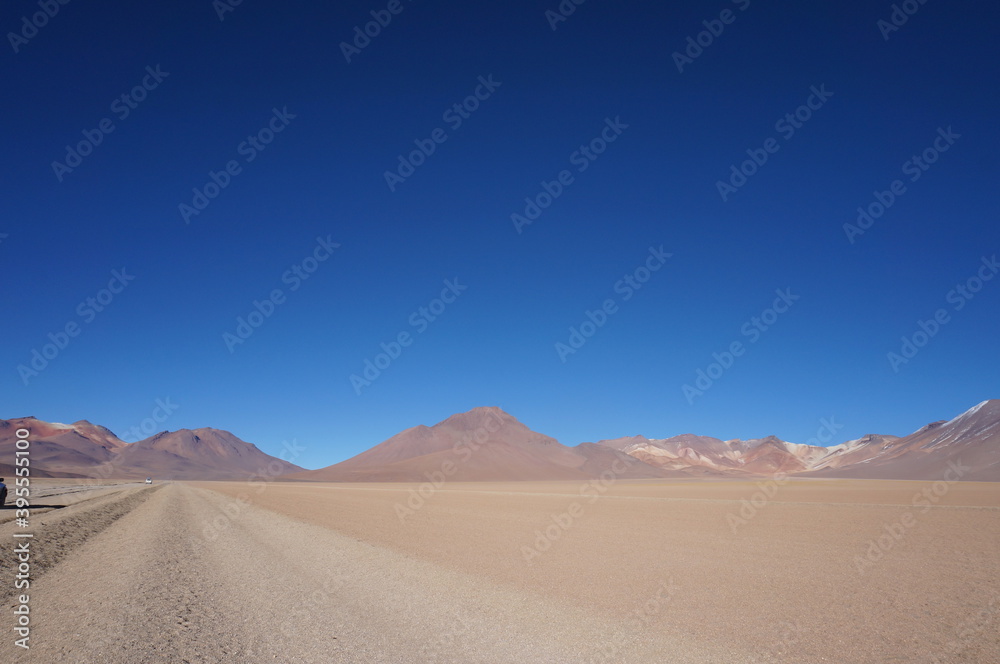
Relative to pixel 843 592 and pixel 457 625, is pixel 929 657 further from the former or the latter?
pixel 457 625

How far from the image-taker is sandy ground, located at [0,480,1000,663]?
7.24 meters

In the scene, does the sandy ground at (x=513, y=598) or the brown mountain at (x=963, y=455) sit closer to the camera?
the sandy ground at (x=513, y=598)

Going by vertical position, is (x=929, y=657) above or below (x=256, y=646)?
below

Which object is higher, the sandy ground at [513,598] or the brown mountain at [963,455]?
the sandy ground at [513,598]

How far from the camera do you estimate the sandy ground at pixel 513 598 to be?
7.24 m

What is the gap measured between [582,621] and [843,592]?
242 inches

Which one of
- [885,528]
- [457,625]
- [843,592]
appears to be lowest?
[885,528]

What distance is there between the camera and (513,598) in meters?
10.2

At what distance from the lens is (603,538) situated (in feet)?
63.4

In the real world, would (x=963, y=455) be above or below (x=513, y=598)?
below

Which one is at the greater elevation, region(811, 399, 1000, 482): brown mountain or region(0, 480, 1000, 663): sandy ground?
region(0, 480, 1000, 663): sandy ground

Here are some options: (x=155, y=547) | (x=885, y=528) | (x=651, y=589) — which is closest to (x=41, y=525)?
(x=155, y=547)

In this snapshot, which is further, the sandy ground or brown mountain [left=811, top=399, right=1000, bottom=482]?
brown mountain [left=811, top=399, right=1000, bottom=482]

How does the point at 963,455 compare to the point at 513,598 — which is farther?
the point at 963,455
